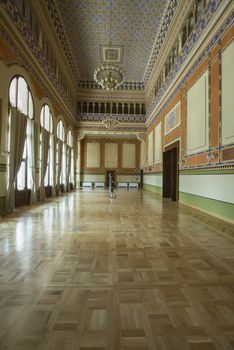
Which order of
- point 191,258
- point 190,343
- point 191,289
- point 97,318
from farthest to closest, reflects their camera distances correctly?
point 191,258 < point 191,289 < point 97,318 < point 190,343

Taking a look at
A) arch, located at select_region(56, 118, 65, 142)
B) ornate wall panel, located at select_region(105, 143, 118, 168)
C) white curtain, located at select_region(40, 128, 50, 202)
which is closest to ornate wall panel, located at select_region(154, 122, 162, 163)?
arch, located at select_region(56, 118, 65, 142)

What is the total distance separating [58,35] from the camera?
10.9 meters

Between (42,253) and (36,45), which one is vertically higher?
(36,45)

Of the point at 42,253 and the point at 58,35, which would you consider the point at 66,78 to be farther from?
the point at 42,253

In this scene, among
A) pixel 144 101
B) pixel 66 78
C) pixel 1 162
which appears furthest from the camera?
pixel 144 101

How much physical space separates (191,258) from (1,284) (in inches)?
84.0

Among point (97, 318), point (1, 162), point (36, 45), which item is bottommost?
point (97, 318)

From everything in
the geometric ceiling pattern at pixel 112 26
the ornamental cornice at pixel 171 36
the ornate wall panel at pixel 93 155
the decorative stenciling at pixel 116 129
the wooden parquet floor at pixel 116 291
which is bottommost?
the wooden parquet floor at pixel 116 291

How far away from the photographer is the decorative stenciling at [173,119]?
9680 mm

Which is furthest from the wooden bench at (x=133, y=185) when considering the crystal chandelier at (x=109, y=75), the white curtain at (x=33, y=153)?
the white curtain at (x=33, y=153)

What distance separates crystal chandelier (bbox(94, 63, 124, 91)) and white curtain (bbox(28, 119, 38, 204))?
352 cm

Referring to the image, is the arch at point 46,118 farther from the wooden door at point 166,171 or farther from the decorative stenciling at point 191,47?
the wooden door at point 166,171

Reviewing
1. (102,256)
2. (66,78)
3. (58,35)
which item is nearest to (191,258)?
(102,256)

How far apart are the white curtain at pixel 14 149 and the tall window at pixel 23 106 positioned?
16.9 inches
